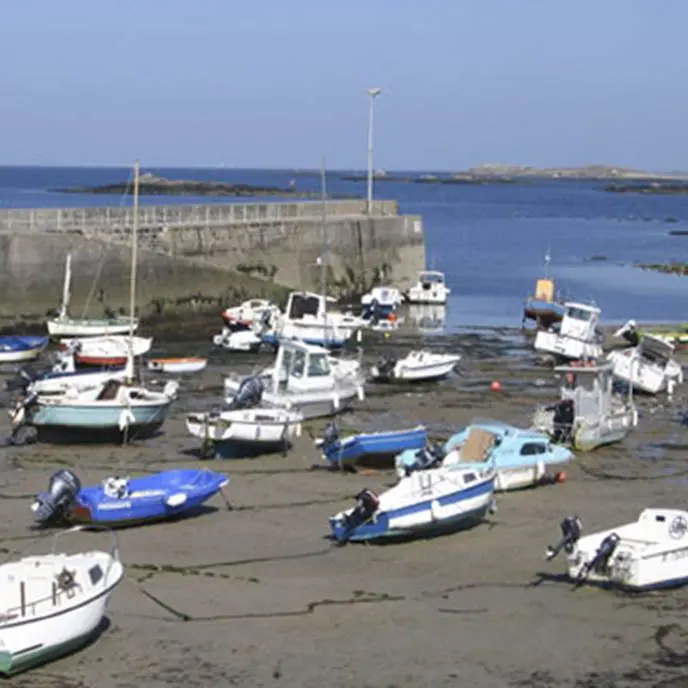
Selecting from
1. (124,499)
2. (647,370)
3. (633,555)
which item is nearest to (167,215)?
(647,370)

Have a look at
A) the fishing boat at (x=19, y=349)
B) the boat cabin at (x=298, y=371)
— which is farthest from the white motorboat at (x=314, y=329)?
the boat cabin at (x=298, y=371)

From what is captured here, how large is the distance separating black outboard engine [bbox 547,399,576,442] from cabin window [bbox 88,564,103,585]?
12.6m

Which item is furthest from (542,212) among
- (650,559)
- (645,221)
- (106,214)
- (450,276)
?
(650,559)

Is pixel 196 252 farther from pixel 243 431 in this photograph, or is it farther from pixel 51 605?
pixel 51 605

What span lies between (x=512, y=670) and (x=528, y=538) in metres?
5.41

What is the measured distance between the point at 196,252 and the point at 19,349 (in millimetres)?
13510

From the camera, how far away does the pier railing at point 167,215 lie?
154 feet

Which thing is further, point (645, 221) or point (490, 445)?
point (645, 221)

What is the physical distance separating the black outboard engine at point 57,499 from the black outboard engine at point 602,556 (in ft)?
22.1

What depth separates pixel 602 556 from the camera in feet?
58.9

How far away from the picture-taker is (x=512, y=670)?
15.3 meters

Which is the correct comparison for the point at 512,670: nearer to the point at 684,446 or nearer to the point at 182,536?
the point at 182,536

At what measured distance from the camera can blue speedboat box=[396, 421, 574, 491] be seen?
23.4 m

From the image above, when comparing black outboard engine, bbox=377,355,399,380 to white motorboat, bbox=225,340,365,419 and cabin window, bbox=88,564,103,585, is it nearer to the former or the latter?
white motorboat, bbox=225,340,365,419
